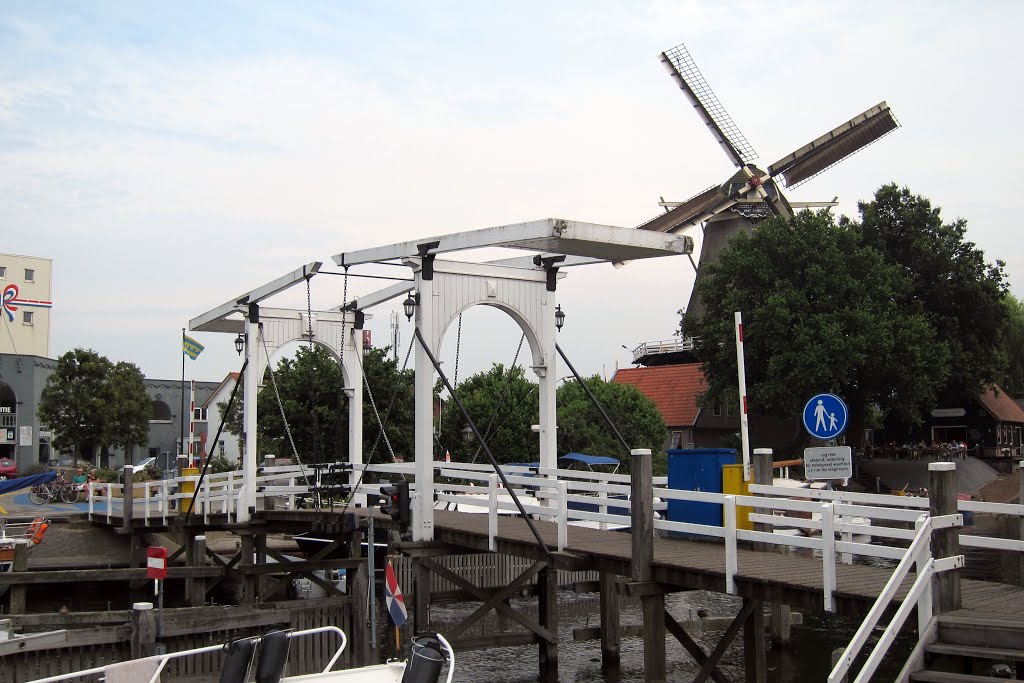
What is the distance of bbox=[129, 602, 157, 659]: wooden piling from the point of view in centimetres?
1301

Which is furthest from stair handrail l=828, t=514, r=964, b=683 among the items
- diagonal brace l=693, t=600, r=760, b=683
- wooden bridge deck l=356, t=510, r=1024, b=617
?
diagonal brace l=693, t=600, r=760, b=683

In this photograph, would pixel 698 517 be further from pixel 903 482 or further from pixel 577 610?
pixel 903 482

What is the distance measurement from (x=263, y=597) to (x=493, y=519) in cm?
802

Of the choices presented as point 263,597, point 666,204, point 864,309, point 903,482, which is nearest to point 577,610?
point 263,597

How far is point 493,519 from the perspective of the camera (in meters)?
14.6

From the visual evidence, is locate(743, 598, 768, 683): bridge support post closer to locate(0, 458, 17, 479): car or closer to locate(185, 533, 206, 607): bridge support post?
locate(185, 533, 206, 607): bridge support post

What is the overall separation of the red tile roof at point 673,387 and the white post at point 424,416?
42559 millimetres

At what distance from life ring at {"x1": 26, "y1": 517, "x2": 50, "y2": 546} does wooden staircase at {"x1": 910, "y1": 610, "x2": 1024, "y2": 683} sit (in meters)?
23.7

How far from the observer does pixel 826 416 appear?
41.3 feet

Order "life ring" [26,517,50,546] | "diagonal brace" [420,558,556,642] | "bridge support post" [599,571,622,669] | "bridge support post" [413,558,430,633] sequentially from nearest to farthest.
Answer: "diagonal brace" [420,558,556,642] → "bridge support post" [413,558,430,633] → "bridge support post" [599,571,622,669] → "life ring" [26,517,50,546]

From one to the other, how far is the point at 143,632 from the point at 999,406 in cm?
5748

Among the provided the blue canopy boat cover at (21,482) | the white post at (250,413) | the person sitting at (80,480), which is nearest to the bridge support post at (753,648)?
the white post at (250,413)

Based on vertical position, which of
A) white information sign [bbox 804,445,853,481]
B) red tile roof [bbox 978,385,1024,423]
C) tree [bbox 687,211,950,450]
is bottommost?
white information sign [bbox 804,445,853,481]

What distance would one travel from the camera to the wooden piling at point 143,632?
42.7 feet
